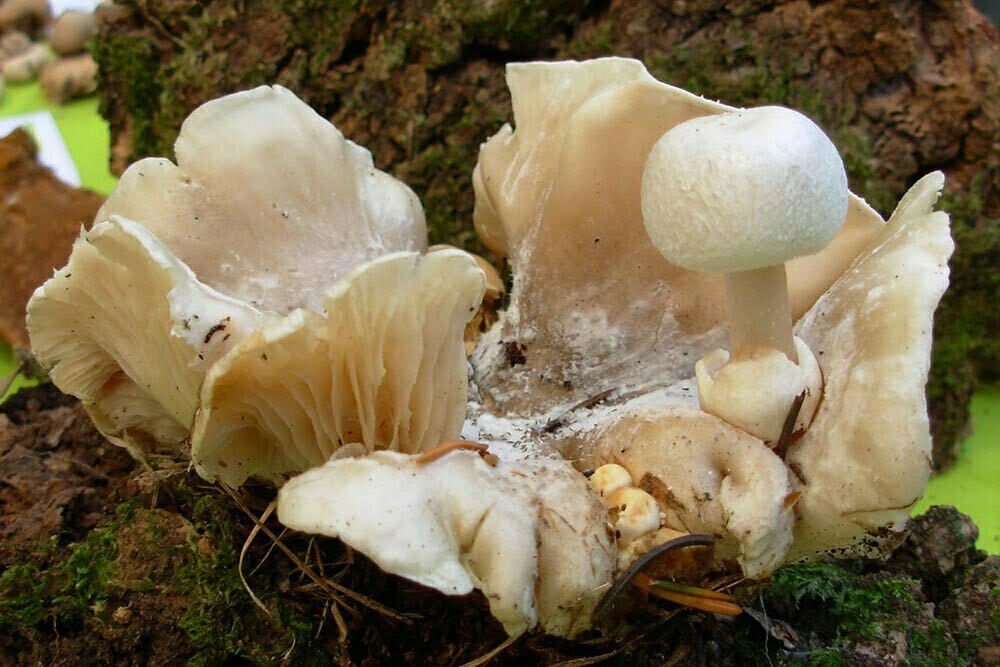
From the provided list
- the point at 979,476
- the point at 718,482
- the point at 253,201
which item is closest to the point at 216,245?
the point at 253,201

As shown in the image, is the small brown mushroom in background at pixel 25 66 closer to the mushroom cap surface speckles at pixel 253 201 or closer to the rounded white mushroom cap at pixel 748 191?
the mushroom cap surface speckles at pixel 253 201

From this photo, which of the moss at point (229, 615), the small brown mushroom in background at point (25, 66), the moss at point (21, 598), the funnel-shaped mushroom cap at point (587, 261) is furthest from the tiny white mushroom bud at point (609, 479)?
the small brown mushroom in background at point (25, 66)

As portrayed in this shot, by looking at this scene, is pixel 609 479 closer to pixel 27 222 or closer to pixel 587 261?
pixel 587 261

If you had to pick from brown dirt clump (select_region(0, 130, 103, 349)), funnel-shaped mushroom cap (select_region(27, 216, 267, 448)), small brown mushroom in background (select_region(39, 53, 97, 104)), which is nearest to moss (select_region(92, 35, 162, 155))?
brown dirt clump (select_region(0, 130, 103, 349))

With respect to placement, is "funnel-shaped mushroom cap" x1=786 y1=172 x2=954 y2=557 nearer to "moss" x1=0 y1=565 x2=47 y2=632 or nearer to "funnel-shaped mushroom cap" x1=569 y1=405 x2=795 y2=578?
"funnel-shaped mushroom cap" x1=569 y1=405 x2=795 y2=578

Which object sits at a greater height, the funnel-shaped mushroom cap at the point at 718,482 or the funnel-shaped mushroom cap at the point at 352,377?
the funnel-shaped mushroom cap at the point at 352,377

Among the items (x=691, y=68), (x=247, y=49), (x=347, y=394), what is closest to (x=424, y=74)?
(x=247, y=49)
